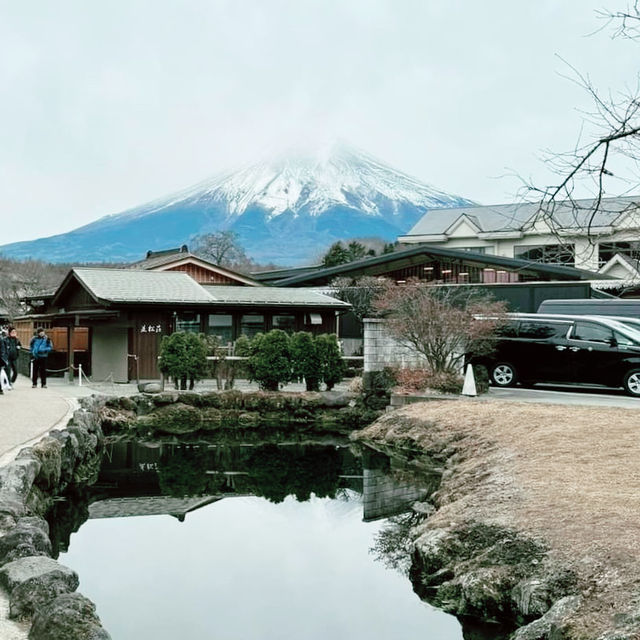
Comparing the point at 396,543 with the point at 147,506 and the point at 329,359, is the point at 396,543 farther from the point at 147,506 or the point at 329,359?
the point at 329,359

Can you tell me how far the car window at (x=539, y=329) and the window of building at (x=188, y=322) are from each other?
1044cm

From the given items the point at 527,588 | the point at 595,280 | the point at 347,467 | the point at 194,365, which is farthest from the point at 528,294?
the point at 527,588

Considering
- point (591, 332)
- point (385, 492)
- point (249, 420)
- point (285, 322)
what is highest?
point (285, 322)

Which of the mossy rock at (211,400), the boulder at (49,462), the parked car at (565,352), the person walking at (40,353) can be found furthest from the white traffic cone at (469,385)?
the person walking at (40,353)

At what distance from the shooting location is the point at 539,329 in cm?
1747

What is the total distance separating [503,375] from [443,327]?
2.00 meters

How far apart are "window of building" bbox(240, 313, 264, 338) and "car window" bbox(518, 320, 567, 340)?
32.7ft

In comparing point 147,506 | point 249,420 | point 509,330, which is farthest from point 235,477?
point 509,330

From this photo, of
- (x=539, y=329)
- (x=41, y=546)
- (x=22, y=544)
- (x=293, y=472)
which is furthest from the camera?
(x=539, y=329)

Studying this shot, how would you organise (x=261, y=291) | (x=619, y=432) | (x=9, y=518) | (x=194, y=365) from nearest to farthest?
(x=9, y=518), (x=619, y=432), (x=194, y=365), (x=261, y=291)

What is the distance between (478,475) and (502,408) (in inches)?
176

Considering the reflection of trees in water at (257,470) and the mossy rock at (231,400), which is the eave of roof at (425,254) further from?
the reflection of trees in water at (257,470)

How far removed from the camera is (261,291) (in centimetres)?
2733

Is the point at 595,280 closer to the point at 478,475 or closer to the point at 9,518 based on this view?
the point at 478,475
